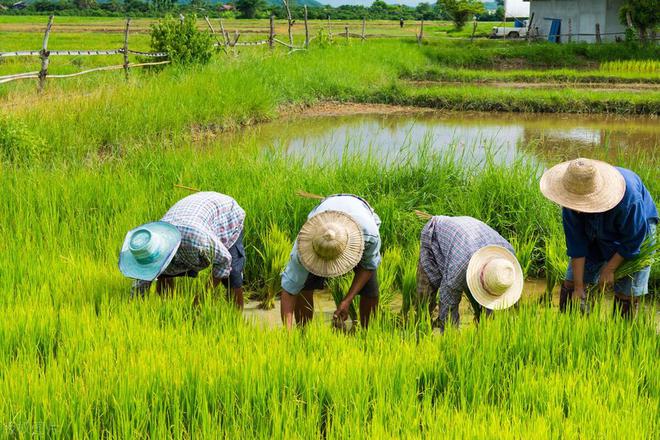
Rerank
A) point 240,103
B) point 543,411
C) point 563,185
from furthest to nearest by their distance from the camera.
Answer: point 240,103
point 563,185
point 543,411

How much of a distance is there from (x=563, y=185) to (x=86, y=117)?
6.07 m

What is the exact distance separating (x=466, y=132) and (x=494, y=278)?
27.9ft

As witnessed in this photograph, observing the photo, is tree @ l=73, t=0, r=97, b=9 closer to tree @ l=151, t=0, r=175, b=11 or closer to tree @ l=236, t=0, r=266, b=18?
tree @ l=151, t=0, r=175, b=11

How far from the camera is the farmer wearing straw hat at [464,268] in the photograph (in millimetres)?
3225

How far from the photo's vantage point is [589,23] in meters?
23.0

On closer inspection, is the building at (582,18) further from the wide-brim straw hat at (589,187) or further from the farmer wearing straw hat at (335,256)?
the farmer wearing straw hat at (335,256)

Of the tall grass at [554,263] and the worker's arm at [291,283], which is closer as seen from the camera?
the worker's arm at [291,283]

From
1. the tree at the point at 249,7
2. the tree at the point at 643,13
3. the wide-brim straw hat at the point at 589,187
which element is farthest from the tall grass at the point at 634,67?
the tree at the point at 249,7

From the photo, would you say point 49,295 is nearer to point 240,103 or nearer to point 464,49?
point 240,103

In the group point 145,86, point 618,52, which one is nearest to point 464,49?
point 618,52

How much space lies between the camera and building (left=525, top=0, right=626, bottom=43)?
22.5 m

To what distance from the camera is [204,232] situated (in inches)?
134

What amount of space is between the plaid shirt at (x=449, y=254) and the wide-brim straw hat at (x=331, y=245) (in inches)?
18.3

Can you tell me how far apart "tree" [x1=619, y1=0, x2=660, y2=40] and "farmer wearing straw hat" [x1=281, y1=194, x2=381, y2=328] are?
18.8 m
